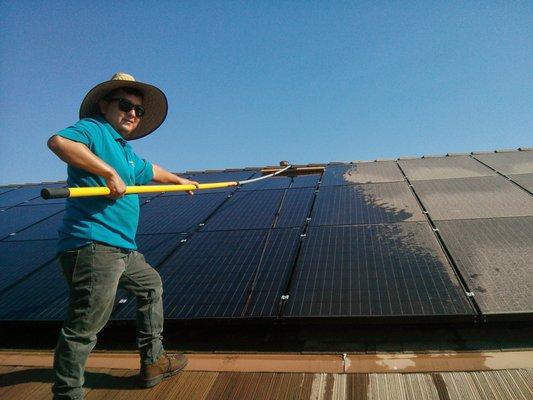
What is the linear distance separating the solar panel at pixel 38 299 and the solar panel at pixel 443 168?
7.33 m

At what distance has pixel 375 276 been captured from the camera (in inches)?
165

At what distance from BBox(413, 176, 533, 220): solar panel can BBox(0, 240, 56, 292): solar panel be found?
22.3 feet

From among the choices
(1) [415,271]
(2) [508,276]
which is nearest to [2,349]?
(1) [415,271]

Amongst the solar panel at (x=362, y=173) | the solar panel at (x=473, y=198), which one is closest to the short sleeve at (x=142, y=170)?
the solar panel at (x=473, y=198)

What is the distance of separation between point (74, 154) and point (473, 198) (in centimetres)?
646

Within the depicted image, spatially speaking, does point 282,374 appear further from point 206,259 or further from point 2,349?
point 2,349

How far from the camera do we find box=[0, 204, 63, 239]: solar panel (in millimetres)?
7996

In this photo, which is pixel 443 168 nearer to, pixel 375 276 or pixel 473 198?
pixel 473 198

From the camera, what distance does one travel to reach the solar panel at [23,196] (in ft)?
34.3

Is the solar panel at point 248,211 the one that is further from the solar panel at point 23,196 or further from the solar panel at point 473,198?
the solar panel at point 23,196

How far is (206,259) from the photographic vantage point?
512cm

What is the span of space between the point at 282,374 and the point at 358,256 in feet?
6.48

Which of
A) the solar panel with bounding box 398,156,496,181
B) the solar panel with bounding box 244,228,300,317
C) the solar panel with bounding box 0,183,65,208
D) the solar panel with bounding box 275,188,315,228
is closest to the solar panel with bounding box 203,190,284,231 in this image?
the solar panel with bounding box 275,188,315,228

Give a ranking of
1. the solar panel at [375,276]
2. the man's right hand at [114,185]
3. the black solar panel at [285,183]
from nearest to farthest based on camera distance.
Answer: the man's right hand at [114,185], the solar panel at [375,276], the black solar panel at [285,183]
